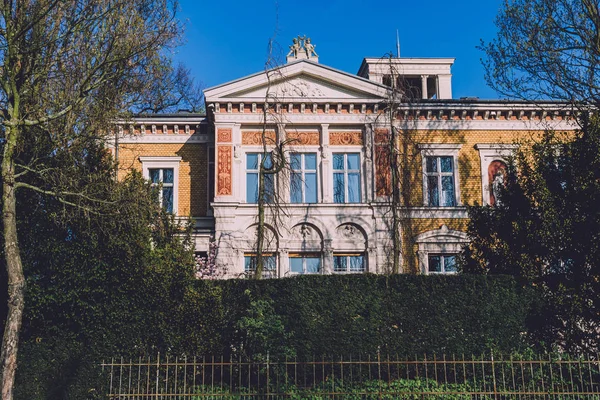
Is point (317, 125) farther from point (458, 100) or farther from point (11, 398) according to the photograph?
point (11, 398)

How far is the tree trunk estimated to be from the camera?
13758 mm

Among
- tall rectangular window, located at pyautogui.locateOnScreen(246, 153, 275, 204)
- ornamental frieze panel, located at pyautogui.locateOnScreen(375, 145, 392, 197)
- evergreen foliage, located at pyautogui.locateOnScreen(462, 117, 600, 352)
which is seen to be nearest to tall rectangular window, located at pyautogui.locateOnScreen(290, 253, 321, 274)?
tall rectangular window, located at pyautogui.locateOnScreen(246, 153, 275, 204)

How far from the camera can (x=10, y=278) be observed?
14.1 metres

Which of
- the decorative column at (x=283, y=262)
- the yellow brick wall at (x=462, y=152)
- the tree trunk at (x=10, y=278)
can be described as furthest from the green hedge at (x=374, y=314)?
the yellow brick wall at (x=462, y=152)

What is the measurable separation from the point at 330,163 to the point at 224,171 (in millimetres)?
4431

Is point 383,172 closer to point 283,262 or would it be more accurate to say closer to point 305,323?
point 283,262

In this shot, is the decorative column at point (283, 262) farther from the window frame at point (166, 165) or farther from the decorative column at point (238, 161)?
the window frame at point (166, 165)

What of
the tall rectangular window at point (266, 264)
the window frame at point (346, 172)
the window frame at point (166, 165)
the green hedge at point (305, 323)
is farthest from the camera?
the window frame at point (166, 165)

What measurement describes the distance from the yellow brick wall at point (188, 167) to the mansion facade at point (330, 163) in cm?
5

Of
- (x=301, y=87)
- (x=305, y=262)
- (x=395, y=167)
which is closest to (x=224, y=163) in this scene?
(x=301, y=87)

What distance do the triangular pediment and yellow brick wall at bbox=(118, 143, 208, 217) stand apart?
2988 mm

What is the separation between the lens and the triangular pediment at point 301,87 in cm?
2798

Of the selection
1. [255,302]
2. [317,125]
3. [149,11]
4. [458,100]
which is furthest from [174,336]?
[458,100]

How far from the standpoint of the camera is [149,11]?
16.3 metres
